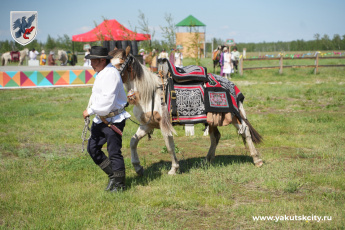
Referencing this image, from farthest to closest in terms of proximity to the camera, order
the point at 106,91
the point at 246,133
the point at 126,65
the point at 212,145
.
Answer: the point at 212,145 < the point at 246,133 < the point at 126,65 < the point at 106,91

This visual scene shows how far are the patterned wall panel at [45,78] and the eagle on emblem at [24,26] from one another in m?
11.7

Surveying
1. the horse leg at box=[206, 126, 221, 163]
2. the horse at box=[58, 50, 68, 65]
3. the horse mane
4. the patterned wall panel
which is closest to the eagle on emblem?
the horse mane

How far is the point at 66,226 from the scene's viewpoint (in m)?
4.04

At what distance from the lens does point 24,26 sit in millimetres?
6953

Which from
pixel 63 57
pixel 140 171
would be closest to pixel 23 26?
pixel 140 171

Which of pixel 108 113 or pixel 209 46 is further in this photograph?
pixel 209 46

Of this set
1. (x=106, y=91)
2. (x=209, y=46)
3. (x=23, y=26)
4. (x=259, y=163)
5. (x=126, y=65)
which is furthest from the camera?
(x=209, y=46)

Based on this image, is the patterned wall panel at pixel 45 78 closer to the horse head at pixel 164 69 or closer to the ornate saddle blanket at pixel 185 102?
the horse head at pixel 164 69

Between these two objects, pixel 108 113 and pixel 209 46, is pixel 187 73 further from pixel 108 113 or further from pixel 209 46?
pixel 209 46

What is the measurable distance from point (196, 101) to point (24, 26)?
3.58m

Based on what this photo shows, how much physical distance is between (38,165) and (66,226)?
9.18 ft

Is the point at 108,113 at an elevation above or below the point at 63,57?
below

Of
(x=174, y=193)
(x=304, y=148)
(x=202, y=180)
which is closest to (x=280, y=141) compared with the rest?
(x=304, y=148)

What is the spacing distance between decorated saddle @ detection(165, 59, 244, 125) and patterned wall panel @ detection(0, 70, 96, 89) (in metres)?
13.9
